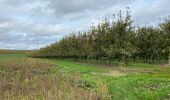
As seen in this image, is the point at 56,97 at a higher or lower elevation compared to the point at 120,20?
lower

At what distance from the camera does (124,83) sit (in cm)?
1930

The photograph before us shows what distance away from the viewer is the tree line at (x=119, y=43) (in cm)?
4044

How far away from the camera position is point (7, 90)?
15.9 m

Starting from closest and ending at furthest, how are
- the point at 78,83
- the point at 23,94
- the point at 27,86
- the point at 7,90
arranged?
1. the point at 23,94
2. the point at 7,90
3. the point at 27,86
4. the point at 78,83

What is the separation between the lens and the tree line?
133ft

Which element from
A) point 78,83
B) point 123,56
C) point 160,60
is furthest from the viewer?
point 160,60

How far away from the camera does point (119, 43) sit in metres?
40.2

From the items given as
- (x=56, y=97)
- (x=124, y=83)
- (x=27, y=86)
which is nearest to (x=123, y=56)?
(x=124, y=83)

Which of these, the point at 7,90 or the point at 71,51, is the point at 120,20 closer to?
the point at 71,51

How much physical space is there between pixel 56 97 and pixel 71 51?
131ft

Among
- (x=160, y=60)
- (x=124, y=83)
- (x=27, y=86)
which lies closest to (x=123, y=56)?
(x=160, y=60)

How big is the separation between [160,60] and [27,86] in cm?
3805

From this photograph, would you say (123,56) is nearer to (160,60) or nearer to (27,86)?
(160,60)

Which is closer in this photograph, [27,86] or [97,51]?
[27,86]
